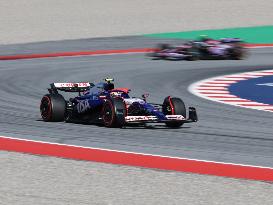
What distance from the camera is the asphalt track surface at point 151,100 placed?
15.3 m

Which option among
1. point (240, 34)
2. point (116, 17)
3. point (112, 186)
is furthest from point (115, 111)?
point (116, 17)

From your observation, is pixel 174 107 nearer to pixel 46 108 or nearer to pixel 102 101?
pixel 102 101

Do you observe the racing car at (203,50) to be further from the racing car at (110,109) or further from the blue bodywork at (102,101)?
the blue bodywork at (102,101)

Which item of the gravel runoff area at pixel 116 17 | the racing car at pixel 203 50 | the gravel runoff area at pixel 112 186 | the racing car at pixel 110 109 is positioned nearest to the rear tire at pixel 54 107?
the racing car at pixel 110 109

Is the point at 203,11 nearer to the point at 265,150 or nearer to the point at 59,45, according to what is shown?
the point at 59,45

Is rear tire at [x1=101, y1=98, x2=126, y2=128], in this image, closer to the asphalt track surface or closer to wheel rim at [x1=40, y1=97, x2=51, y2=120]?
the asphalt track surface

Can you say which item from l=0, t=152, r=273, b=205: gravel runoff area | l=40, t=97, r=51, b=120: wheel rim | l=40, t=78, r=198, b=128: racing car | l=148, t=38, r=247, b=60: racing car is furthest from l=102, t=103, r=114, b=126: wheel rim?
l=148, t=38, r=247, b=60: racing car

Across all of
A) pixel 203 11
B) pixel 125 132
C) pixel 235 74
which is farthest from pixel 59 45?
pixel 125 132

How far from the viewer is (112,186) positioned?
11750 millimetres

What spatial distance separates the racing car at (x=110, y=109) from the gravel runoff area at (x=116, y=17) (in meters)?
20.5

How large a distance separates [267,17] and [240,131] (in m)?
29.1

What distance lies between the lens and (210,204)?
10719 mm

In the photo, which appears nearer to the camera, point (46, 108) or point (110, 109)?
point (110, 109)

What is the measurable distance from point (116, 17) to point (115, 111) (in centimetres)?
2991
